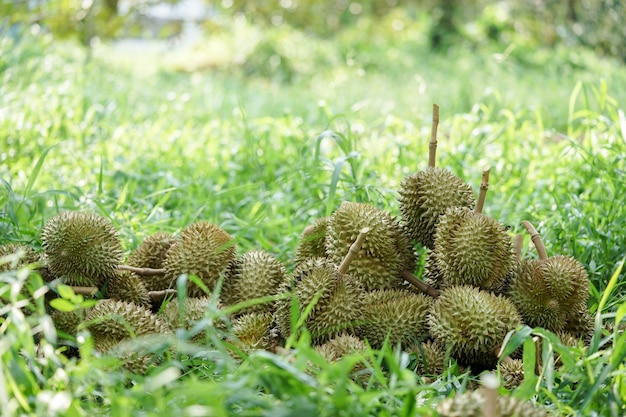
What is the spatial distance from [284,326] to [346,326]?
0.16 meters

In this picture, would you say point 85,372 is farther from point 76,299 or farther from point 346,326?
point 346,326

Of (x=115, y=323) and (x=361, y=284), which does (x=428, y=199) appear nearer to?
(x=361, y=284)

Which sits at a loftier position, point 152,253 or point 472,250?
point 472,250

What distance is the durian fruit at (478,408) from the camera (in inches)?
50.0

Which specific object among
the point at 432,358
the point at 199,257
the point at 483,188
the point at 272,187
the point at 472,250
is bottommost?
the point at 272,187

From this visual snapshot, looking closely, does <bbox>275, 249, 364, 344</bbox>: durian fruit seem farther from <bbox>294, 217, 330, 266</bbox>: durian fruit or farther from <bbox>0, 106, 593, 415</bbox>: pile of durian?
<bbox>294, 217, 330, 266</bbox>: durian fruit

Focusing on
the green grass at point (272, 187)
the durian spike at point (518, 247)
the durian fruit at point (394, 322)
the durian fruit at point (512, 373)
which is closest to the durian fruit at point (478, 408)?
the green grass at point (272, 187)

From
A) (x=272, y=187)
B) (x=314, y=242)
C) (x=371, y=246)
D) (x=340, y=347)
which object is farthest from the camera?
(x=272, y=187)

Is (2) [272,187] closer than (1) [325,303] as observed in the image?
No

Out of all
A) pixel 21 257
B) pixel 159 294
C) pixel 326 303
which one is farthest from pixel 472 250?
pixel 21 257

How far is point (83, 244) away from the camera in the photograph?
6.06 feet

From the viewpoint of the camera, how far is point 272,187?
323 cm

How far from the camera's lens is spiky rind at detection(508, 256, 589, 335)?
185cm

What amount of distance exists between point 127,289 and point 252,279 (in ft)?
1.12
